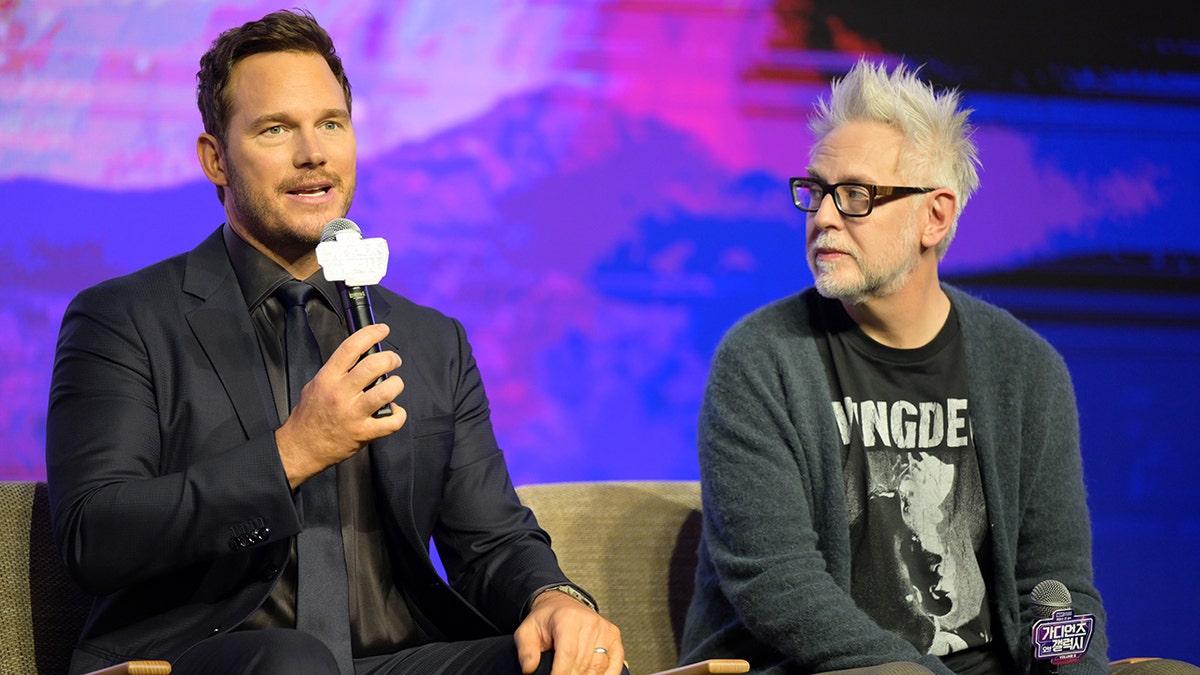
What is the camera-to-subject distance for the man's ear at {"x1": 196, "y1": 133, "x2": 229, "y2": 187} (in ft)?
7.49

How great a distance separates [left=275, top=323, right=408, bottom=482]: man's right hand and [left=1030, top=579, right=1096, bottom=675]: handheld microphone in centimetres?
120

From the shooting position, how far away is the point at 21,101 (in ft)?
10.6

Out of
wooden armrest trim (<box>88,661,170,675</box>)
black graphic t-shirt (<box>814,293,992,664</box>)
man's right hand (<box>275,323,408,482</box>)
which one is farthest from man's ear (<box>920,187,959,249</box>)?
wooden armrest trim (<box>88,661,170,675</box>)

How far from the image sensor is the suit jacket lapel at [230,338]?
2055mm

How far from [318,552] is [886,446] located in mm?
1075

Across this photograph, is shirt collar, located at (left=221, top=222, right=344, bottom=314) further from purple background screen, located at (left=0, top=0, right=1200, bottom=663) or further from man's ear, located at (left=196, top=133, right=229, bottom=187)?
purple background screen, located at (left=0, top=0, right=1200, bottom=663)

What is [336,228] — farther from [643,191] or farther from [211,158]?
[643,191]

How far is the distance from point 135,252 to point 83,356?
1.38 m

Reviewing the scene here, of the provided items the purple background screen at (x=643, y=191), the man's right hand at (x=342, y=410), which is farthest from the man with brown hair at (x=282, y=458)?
the purple background screen at (x=643, y=191)

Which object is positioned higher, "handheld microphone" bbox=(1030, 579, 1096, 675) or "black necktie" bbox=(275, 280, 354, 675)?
"black necktie" bbox=(275, 280, 354, 675)

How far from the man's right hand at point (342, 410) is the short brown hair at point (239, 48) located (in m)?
0.67

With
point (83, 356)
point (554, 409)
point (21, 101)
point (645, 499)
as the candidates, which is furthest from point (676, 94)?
point (83, 356)

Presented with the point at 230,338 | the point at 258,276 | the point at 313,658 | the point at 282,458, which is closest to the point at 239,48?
the point at 258,276

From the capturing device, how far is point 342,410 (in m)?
1.77
